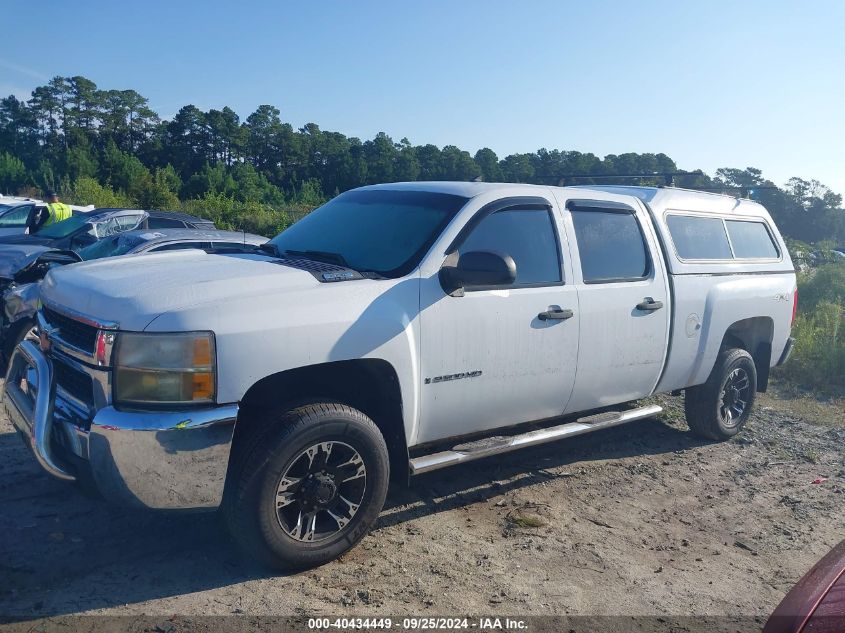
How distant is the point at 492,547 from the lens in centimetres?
423

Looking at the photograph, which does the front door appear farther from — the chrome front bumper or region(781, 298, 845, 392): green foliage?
region(781, 298, 845, 392): green foliage

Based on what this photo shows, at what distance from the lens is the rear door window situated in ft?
16.5

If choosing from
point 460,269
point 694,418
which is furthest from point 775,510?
point 460,269

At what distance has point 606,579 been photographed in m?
3.98

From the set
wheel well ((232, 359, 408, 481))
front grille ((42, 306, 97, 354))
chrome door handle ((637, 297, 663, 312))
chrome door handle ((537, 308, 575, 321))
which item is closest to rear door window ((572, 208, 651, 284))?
chrome door handle ((637, 297, 663, 312))

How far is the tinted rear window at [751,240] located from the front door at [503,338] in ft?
8.12

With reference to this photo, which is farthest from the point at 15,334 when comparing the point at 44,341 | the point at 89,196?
the point at 89,196

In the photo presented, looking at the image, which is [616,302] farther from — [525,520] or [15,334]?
[15,334]

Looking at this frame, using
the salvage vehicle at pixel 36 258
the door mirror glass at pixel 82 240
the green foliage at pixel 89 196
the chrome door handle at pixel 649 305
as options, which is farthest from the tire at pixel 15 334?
the green foliage at pixel 89 196

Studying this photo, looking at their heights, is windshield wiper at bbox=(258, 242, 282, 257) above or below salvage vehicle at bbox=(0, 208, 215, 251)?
above

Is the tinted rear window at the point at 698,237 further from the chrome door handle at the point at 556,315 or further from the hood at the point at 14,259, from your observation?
the hood at the point at 14,259

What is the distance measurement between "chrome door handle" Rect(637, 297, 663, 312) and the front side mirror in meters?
1.53

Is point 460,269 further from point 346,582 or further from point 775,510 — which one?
point 775,510

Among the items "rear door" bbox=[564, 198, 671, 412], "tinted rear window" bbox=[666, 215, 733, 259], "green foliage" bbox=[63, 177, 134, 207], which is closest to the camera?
"rear door" bbox=[564, 198, 671, 412]
